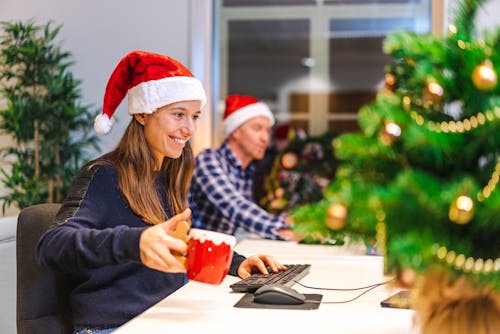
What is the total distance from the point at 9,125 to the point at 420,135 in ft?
10.3

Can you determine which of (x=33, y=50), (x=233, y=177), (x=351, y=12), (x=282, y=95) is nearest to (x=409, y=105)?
(x=233, y=177)

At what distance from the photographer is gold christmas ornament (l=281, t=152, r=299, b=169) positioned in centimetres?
391

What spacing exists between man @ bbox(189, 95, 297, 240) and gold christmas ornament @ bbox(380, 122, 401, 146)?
5.92 feet

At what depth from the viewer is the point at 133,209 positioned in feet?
5.74

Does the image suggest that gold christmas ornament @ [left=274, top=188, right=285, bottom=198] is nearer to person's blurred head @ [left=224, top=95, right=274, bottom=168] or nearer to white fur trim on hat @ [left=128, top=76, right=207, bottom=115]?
person's blurred head @ [left=224, top=95, right=274, bottom=168]

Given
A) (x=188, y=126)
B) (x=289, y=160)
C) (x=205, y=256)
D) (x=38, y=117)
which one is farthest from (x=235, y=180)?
(x=205, y=256)

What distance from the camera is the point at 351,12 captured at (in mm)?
→ 4734

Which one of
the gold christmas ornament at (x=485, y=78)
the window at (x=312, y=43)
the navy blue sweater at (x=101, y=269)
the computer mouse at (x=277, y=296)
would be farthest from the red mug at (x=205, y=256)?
the window at (x=312, y=43)

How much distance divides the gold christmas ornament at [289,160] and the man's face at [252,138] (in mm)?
293

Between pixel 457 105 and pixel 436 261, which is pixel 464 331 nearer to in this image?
pixel 436 261

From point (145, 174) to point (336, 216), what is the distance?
1035 millimetres

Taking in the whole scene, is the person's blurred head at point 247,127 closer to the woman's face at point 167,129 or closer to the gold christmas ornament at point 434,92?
the woman's face at point 167,129

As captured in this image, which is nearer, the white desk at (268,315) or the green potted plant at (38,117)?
the white desk at (268,315)

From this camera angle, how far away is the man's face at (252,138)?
11.7 feet
